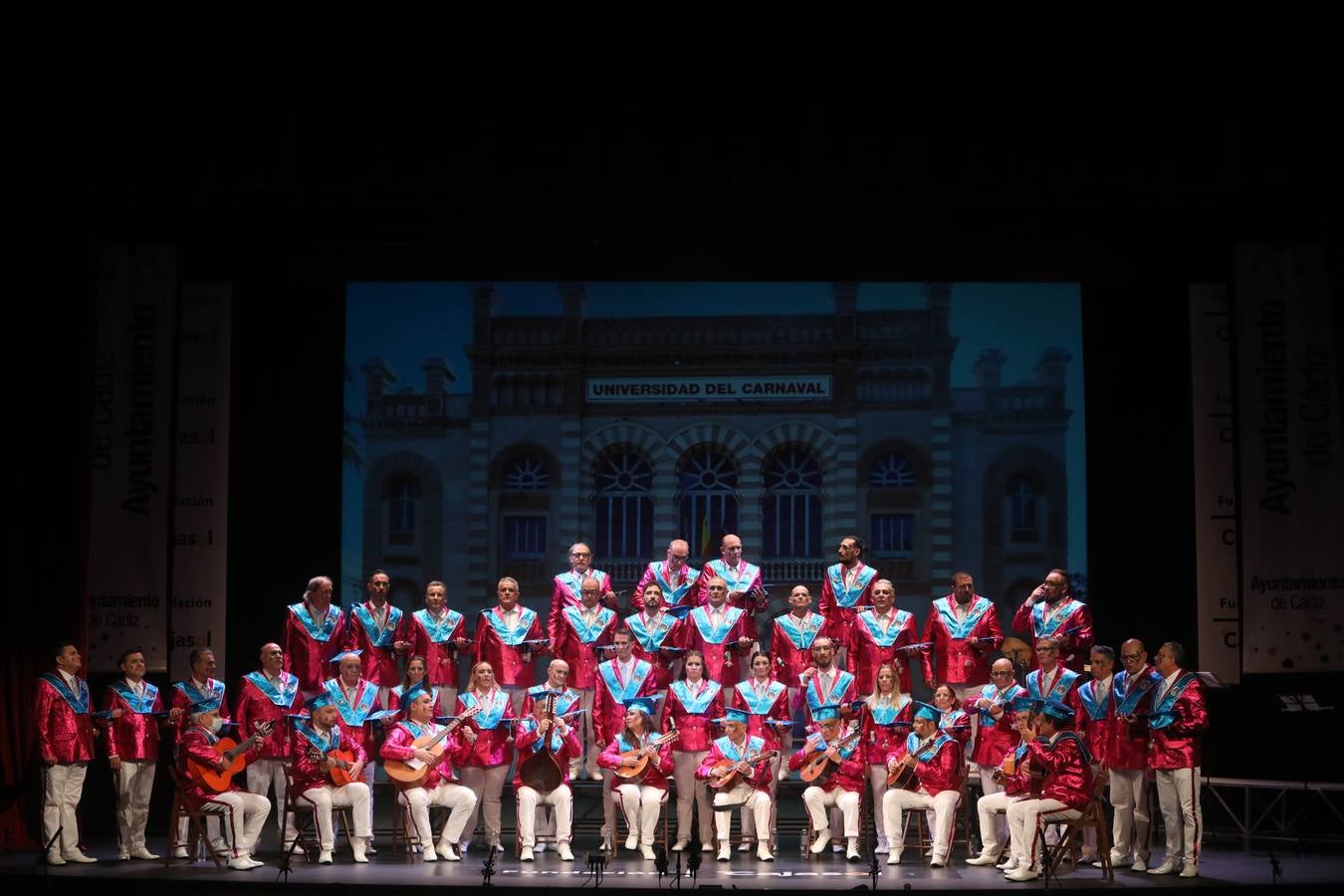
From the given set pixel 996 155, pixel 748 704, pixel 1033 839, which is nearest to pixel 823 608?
pixel 748 704

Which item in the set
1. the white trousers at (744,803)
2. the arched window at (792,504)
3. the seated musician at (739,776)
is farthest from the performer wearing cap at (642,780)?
the arched window at (792,504)

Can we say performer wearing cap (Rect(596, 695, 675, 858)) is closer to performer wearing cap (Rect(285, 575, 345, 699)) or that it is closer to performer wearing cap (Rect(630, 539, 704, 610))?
performer wearing cap (Rect(630, 539, 704, 610))

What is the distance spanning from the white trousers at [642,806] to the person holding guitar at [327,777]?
1.74 meters

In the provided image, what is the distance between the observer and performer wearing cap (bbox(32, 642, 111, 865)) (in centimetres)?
957

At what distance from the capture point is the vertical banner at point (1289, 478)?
11266 mm

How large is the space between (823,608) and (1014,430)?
3230 millimetres

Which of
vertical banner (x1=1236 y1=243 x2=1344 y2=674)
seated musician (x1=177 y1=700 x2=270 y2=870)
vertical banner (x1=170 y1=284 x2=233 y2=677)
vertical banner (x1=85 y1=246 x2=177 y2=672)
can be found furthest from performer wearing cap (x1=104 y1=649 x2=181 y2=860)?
vertical banner (x1=1236 y1=243 x2=1344 y2=674)

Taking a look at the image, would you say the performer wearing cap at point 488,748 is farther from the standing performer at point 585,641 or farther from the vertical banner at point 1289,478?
the vertical banner at point 1289,478

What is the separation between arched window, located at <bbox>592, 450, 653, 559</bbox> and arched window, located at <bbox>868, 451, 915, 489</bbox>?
2189mm

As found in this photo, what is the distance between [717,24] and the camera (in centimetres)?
1045

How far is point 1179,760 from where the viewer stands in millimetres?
9172

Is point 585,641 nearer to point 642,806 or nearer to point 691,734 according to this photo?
point 691,734

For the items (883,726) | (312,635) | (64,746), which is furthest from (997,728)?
(64,746)

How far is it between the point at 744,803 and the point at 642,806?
2.26 feet
